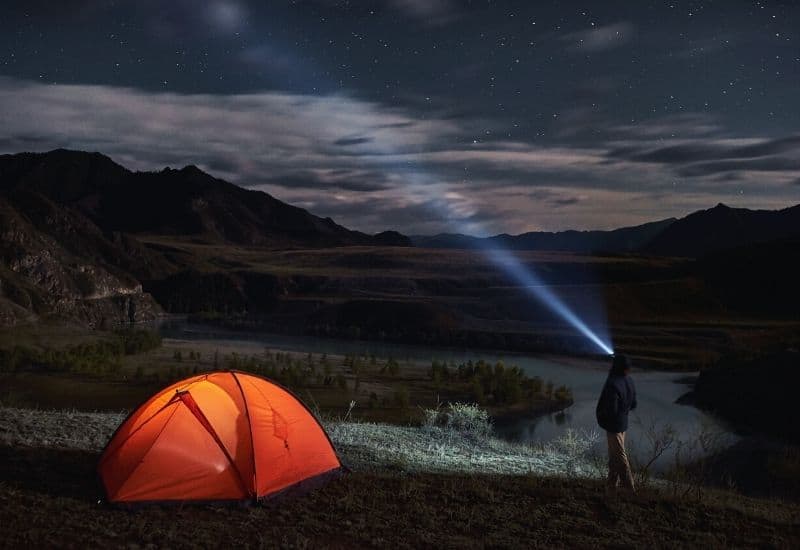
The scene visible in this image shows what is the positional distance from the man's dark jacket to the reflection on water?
2.97m

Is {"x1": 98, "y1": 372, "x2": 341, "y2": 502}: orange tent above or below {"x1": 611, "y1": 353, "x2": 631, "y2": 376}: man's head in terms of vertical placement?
below

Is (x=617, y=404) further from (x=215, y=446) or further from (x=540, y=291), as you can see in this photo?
(x=540, y=291)

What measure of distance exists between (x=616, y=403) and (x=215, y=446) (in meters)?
6.78

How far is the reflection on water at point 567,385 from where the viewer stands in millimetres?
34062

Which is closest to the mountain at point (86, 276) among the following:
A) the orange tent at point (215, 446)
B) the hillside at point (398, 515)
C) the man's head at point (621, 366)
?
the orange tent at point (215, 446)

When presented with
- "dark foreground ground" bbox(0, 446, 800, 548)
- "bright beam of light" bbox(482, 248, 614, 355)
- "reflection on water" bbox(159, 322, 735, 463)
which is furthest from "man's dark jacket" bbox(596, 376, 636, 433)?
"bright beam of light" bbox(482, 248, 614, 355)

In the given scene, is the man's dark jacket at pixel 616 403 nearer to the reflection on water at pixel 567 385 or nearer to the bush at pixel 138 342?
the reflection on water at pixel 567 385

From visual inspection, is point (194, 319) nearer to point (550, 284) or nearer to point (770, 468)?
point (550, 284)

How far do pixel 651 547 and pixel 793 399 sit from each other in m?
35.1

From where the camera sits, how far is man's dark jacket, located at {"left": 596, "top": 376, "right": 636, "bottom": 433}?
12.7m

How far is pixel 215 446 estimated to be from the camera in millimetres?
12328

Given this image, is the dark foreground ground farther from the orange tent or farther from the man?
the man

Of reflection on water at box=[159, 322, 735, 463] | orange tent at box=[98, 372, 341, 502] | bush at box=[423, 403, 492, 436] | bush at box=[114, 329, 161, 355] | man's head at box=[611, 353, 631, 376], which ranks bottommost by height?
reflection on water at box=[159, 322, 735, 463]

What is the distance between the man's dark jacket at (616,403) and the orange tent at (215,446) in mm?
4914
